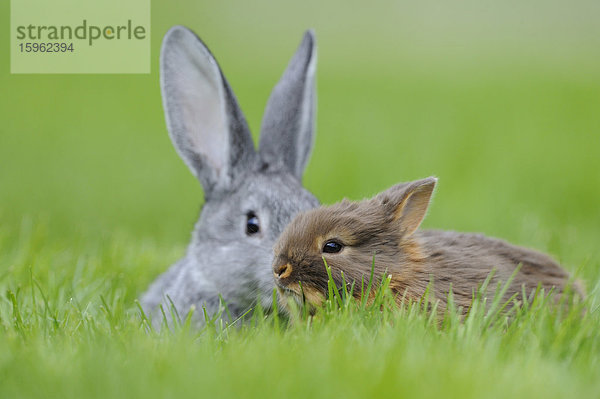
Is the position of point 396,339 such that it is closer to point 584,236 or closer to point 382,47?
point 584,236

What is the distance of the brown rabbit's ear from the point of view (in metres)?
4.07

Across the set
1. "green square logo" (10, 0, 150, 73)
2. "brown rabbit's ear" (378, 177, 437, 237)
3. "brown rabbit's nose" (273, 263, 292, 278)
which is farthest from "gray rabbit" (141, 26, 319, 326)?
"green square logo" (10, 0, 150, 73)

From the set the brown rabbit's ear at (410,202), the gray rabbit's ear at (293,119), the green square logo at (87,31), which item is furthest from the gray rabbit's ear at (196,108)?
the brown rabbit's ear at (410,202)

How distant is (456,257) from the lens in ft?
13.6

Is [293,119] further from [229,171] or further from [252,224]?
[252,224]

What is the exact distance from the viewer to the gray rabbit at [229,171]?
15.8 ft

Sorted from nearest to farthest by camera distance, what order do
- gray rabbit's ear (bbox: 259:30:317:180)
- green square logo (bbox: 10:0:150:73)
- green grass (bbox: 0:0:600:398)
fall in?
green grass (bbox: 0:0:600:398) < gray rabbit's ear (bbox: 259:30:317:180) < green square logo (bbox: 10:0:150:73)

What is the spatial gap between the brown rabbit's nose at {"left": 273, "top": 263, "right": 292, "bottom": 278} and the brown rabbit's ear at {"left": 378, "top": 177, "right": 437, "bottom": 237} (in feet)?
2.19

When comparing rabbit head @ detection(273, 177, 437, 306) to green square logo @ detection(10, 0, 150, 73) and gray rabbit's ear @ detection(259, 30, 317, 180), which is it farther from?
green square logo @ detection(10, 0, 150, 73)

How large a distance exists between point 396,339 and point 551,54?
20633mm

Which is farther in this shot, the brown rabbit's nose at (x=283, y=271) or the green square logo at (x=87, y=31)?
the green square logo at (x=87, y=31)

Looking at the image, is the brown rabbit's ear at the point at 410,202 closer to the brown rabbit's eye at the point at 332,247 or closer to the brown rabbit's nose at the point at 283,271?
the brown rabbit's eye at the point at 332,247

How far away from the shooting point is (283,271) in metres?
3.83

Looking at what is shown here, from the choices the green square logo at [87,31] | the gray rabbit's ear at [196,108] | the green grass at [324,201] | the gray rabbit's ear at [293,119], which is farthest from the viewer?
the green square logo at [87,31]
